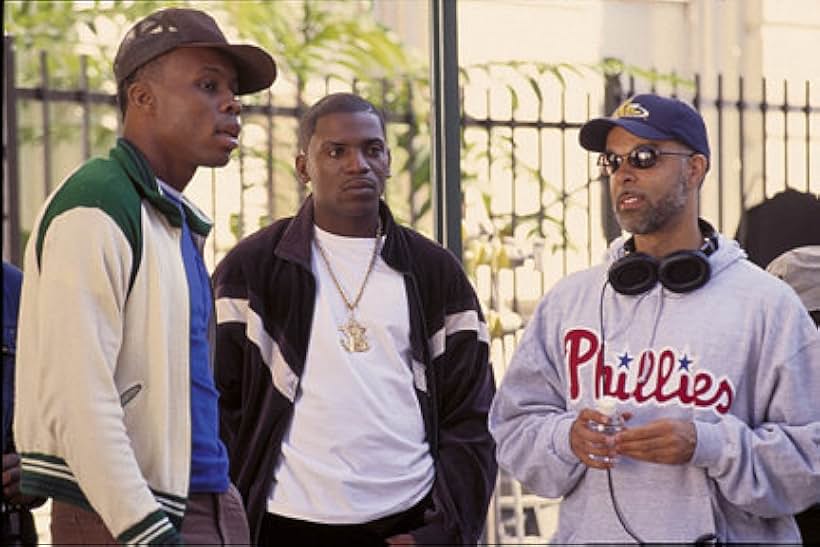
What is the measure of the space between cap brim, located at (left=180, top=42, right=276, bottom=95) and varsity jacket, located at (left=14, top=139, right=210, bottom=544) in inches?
13.7

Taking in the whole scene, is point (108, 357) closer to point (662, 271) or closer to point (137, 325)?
point (137, 325)

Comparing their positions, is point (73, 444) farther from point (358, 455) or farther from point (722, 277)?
point (722, 277)

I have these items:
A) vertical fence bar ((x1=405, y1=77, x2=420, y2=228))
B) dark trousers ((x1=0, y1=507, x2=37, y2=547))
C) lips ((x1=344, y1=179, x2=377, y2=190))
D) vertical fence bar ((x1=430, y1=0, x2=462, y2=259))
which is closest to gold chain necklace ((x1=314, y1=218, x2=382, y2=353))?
lips ((x1=344, y1=179, x2=377, y2=190))

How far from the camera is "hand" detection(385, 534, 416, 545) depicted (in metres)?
4.28

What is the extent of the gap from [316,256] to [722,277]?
1117 mm

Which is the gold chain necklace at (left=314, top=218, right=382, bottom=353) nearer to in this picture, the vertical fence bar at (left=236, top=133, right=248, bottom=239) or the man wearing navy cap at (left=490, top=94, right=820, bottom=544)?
the man wearing navy cap at (left=490, top=94, right=820, bottom=544)

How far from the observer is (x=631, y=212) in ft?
13.4

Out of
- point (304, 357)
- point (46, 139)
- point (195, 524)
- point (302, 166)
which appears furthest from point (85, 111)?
point (195, 524)

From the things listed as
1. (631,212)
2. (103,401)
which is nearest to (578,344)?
(631,212)

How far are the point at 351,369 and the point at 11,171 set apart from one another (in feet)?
6.96

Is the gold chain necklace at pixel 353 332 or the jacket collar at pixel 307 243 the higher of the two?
the jacket collar at pixel 307 243

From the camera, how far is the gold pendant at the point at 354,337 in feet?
14.2

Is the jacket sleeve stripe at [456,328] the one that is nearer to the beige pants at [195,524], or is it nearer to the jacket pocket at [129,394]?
the beige pants at [195,524]

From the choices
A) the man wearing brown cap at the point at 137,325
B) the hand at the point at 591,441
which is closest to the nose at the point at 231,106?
the man wearing brown cap at the point at 137,325
